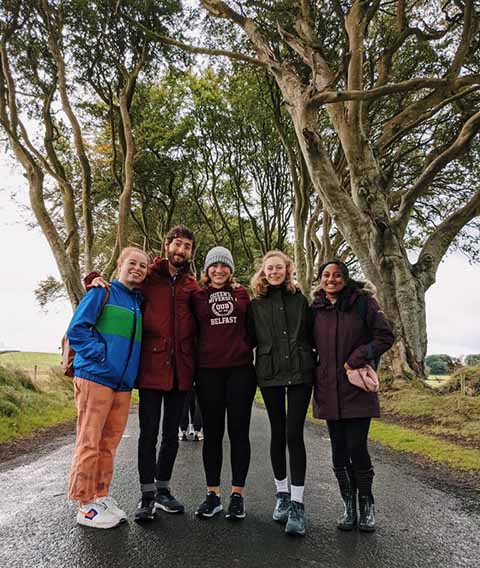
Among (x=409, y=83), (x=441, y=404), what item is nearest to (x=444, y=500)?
(x=441, y=404)

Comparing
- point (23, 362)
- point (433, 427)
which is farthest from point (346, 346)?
point (23, 362)

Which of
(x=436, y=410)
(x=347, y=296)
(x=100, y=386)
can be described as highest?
(x=347, y=296)

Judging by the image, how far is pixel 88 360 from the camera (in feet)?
11.3

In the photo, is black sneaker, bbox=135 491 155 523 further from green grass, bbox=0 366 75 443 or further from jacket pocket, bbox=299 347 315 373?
green grass, bbox=0 366 75 443

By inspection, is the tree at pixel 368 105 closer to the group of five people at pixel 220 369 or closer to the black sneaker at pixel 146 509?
the group of five people at pixel 220 369

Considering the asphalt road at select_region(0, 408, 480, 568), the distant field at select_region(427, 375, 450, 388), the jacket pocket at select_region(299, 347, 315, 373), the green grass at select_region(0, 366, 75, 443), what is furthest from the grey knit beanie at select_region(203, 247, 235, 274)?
the distant field at select_region(427, 375, 450, 388)

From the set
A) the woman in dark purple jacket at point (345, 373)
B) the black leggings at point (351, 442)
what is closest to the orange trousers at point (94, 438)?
the woman in dark purple jacket at point (345, 373)

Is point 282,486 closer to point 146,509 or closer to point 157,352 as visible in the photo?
point 146,509

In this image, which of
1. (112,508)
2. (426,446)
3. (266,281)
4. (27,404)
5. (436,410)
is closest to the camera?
(112,508)

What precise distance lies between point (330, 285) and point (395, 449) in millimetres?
3996

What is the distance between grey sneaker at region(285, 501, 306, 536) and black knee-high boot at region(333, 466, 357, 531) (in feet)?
1.06

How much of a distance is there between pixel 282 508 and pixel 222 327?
1.51 meters

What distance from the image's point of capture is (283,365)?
3633mm

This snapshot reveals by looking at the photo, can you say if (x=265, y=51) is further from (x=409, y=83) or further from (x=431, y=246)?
(x=431, y=246)
